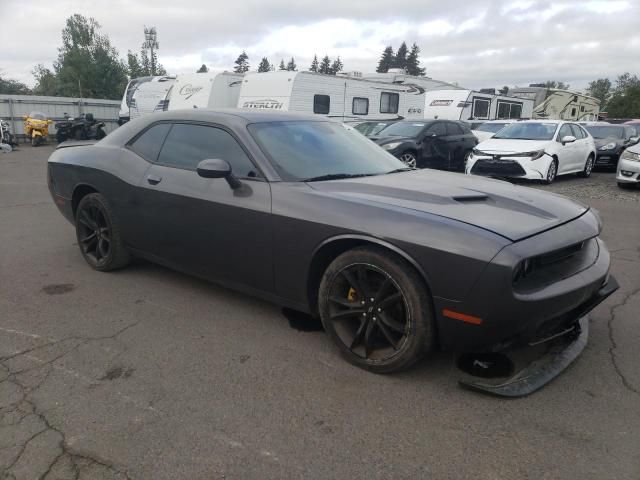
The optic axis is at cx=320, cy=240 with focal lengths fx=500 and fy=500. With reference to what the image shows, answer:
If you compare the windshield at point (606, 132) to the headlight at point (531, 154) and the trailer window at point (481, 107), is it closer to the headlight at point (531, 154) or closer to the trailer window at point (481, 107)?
the trailer window at point (481, 107)

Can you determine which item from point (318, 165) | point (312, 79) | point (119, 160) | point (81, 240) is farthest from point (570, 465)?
point (312, 79)

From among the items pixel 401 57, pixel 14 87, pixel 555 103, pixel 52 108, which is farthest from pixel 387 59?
pixel 52 108

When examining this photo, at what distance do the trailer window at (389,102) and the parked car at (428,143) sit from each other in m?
4.67

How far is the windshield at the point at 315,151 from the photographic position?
136 inches

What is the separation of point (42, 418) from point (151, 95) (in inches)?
745

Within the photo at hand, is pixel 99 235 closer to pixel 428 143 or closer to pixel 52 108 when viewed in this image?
pixel 428 143

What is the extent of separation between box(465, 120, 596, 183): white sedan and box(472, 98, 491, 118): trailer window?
7.83m

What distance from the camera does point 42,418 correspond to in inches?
97.3

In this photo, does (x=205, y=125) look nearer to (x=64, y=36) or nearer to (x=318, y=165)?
(x=318, y=165)

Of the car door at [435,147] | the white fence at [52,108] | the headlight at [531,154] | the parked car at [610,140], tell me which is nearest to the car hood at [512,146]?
the headlight at [531,154]

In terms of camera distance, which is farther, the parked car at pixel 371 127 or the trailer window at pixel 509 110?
the trailer window at pixel 509 110

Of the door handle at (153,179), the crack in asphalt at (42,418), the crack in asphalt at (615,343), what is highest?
the door handle at (153,179)

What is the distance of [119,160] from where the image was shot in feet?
14.2

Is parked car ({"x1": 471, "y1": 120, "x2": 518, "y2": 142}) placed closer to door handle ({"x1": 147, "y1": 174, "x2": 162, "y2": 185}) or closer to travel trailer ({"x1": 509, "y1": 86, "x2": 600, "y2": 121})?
travel trailer ({"x1": 509, "y1": 86, "x2": 600, "y2": 121})
